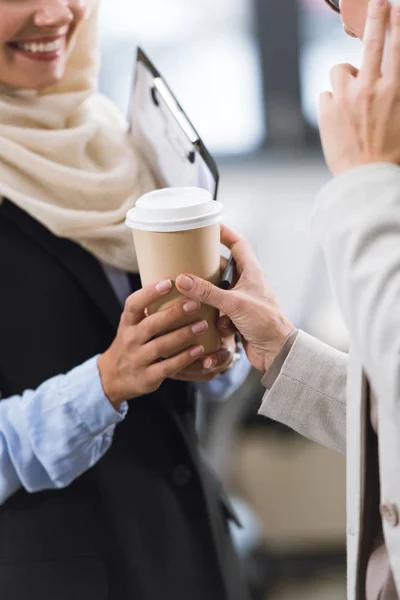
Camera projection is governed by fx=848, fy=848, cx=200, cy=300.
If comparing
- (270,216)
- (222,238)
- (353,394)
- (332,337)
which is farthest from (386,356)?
(270,216)

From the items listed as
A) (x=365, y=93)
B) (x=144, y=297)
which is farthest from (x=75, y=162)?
(x=365, y=93)

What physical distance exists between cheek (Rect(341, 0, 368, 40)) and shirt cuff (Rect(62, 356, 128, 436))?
1.96ft

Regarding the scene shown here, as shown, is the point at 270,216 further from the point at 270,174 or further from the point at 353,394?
the point at 353,394

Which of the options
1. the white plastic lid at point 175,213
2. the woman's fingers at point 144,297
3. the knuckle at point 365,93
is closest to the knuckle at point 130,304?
the woman's fingers at point 144,297

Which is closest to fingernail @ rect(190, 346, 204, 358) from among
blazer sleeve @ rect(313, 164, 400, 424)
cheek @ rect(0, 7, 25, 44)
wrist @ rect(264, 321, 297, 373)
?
wrist @ rect(264, 321, 297, 373)

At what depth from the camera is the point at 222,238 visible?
1.32m

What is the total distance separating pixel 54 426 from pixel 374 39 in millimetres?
716

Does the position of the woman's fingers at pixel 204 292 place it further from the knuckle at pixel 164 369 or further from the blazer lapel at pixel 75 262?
the blazer lapel at pixel 75 262

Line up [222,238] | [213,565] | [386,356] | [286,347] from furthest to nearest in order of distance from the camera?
[213,565]
[222,238]
[286,347]
[386,356]

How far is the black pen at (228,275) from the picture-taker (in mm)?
1189

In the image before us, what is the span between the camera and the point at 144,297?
113 cm

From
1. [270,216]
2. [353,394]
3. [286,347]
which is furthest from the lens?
[270,216]

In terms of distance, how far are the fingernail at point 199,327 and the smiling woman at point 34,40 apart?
51cm

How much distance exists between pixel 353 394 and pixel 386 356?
0.18 metres
